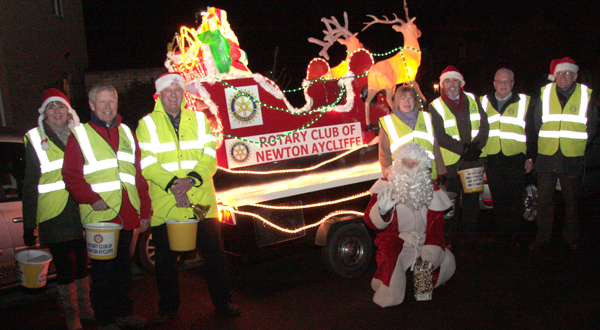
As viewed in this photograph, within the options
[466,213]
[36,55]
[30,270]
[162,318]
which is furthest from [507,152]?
[36,55]

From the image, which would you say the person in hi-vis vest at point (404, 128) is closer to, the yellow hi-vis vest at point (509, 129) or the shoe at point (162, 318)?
the yellow hi-vis vest at point (509, 129)

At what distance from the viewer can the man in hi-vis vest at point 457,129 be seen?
5.21 m

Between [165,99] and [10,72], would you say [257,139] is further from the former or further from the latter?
[10,72]

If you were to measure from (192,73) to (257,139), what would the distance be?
38.8 inches

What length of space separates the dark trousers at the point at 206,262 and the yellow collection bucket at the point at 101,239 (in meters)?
0.43

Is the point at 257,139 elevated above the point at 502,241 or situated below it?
above

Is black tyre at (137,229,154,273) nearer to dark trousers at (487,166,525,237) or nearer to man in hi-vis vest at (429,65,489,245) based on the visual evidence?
man in hi-vis vest at (429,65,489,245)

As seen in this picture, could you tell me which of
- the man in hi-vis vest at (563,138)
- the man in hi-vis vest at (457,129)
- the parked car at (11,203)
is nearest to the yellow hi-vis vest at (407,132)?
the man in hi-vis vest at (457,129)

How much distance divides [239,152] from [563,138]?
3.73 meters

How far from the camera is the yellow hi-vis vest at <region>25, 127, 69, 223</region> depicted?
3.42m

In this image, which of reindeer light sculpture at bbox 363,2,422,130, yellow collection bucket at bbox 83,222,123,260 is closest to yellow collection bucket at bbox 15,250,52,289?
yellow collection bucket at bbox 83,222,123,260

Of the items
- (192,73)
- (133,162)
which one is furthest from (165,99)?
(192,73)

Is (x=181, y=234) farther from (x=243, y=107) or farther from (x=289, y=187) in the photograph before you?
(x=243, y=107)

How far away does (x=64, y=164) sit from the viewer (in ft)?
10.6
